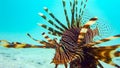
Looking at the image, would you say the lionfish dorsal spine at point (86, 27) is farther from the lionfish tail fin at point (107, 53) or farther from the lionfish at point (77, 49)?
the lionfish tail fin at point (107, 53)

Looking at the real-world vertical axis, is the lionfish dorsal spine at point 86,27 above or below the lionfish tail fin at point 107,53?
above

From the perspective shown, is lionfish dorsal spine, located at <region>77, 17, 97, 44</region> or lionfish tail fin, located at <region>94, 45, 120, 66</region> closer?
lionfish dorsal spine, located at <region>77, 17, 97, 44</region>

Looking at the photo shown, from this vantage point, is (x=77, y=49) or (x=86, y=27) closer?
(x=86, y=27)

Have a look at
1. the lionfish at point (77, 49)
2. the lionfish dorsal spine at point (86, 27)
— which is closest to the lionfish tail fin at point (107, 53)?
the lionfish at point (77, 49)

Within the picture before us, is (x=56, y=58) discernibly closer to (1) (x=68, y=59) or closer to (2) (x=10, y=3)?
(1) (x=68, y=59)

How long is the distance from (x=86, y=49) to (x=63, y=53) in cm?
24

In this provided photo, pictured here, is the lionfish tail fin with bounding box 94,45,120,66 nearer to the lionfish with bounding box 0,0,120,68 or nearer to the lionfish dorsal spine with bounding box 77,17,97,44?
the lionfish with bounding box 0,0,120,68

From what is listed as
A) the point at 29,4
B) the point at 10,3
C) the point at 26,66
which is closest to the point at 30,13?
the point at 29,4

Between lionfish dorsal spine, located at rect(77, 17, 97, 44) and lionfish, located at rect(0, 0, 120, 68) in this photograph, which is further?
lionfish, located at rect(0, 0, 120, 68)

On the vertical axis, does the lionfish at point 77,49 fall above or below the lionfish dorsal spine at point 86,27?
below

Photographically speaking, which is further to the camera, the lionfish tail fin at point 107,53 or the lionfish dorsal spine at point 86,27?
the lionfish tail fin at point 107,53

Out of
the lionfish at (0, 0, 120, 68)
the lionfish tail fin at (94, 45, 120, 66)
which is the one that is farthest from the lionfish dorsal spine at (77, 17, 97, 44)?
the lionfish tail fin at (94, 45, 120, 66)

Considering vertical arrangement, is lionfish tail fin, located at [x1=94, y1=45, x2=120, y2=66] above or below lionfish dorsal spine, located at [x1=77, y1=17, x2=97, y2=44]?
below

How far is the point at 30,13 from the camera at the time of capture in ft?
219
